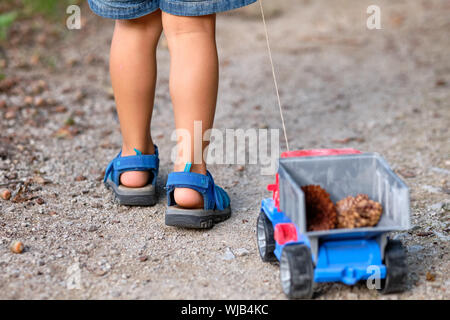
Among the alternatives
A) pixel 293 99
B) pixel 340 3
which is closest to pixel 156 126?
pixel 293 99

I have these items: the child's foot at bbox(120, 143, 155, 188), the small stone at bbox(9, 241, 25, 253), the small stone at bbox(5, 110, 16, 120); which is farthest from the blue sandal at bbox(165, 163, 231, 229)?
the small stone at bbox(5, 110, 16, 120)

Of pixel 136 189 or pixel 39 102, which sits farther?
pixel 39 102

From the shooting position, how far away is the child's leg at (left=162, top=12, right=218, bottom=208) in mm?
1742

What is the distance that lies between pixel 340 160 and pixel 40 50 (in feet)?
11.0

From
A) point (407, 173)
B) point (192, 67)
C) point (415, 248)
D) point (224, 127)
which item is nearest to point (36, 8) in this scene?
point (224, 127)

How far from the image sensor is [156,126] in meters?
3.05

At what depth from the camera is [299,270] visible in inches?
55.3

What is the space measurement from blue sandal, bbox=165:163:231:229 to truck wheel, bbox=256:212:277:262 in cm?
22

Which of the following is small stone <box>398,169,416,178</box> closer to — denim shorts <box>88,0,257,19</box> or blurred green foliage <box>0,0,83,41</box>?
denim shorts <box>88,0,257,19</box>

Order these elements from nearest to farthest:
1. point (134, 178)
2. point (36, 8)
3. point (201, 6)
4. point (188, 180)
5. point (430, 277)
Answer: point (430, 277), point (201, 6), point (188, 180), point (134, 178), point (36, 8)

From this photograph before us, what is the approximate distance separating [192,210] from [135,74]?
21.0 inches

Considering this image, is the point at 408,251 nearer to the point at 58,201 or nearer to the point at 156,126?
the point at 58,201

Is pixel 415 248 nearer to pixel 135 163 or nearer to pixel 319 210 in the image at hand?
pixel 319 210

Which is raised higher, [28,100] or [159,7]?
[159,7]
